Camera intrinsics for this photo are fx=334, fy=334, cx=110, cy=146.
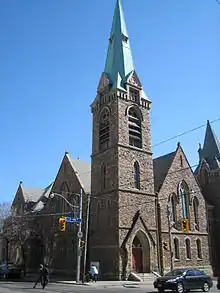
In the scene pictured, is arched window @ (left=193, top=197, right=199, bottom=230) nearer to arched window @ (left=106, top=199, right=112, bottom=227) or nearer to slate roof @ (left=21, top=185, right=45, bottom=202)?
arched window @ (left=106, top=199, right=112, bottom=227)

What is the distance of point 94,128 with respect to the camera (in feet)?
125

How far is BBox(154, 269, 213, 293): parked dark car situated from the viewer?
1931 cm

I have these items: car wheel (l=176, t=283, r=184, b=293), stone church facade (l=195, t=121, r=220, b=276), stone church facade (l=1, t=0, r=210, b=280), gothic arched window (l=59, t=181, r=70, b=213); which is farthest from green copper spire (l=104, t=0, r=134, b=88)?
car wheel (l=176, t=283, r=184, b=293)

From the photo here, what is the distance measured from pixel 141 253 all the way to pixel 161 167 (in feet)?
37.2

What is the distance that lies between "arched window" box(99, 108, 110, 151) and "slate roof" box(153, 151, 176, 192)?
702 centimetres

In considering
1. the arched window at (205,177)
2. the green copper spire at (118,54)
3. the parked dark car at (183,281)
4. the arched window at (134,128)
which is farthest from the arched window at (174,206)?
the parked dark car at (183,281)

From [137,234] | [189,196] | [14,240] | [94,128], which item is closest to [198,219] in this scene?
[189,196]

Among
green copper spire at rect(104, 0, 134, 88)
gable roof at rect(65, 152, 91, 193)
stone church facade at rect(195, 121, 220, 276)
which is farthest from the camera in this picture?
gable roof at rect(65, 152, 91, 193)

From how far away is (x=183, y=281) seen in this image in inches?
776

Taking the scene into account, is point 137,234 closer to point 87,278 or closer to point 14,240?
point 87,278

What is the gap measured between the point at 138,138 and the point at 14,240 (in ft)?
60.5

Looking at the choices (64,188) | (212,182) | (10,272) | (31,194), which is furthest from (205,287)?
(31,194)

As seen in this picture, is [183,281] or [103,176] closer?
[183,281]

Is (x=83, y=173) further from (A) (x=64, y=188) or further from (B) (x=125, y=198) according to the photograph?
(B) (x=125, y=198)
